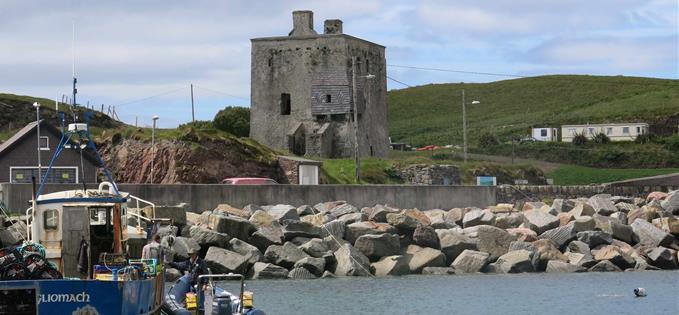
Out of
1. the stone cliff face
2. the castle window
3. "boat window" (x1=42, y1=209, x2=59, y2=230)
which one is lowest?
"boat window" (x1=42, y1=209, x2=59, y2=230)

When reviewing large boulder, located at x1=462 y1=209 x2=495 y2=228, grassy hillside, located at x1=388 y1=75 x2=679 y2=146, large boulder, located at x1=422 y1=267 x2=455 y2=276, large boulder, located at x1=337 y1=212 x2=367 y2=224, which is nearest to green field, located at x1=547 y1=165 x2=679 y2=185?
large boulder, located at x1=462 y1=209 x2=495 y2=228

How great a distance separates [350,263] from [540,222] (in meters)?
10.1

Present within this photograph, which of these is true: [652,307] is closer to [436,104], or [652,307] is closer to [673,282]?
[673,282]

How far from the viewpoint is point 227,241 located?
40.2 meters

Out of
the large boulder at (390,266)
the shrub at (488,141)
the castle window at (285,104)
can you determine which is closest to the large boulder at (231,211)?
the large boulder at (390,266)

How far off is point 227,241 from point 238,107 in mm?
65305

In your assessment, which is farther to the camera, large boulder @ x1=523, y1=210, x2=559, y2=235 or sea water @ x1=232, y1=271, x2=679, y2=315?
large boulder @ x1=523, y1=210, x2=559, y2=235

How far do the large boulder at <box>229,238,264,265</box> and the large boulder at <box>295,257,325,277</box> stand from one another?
4.06 feet

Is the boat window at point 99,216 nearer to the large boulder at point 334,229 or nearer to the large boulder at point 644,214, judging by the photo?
the large boulder at point 334,229

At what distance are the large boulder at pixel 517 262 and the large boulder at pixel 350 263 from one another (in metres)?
4.51

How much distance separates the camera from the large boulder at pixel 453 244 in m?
42.8

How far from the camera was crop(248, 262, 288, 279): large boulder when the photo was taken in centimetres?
3906

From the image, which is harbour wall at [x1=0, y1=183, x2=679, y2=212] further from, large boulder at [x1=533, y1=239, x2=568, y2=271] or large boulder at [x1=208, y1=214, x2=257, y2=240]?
large boulder at [x1=533, y1=239, x2=568, y2=271]

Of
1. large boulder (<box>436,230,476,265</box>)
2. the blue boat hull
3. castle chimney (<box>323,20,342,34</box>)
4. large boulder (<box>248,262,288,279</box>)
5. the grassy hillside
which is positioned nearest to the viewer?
the blue boat hull
